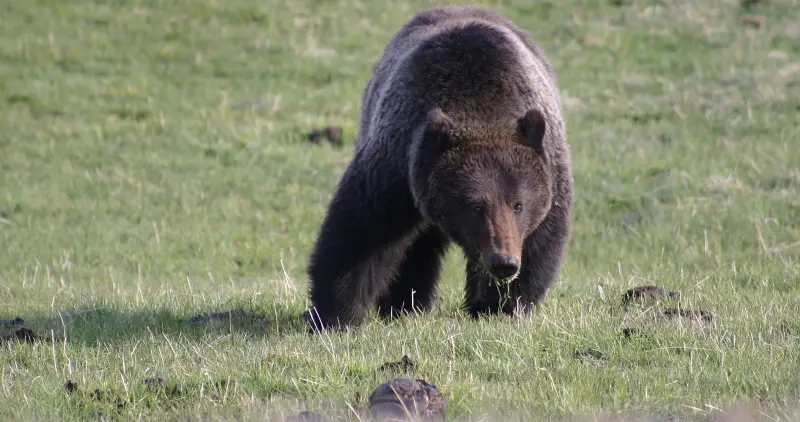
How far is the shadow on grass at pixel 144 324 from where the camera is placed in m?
6.61

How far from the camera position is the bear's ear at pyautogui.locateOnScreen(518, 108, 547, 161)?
241 inches

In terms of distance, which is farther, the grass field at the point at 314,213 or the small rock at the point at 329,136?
the small rock at the point at 329,136

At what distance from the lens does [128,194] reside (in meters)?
12.1

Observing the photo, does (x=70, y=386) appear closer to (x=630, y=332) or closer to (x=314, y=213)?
(x=630, y=332)

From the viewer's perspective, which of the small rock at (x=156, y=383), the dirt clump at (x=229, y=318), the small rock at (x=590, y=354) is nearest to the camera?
the small rock at (x=156, y=383)

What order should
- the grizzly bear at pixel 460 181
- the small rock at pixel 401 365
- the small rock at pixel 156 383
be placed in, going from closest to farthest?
the small rock at pixel 156 383, the small rock at pixel 401 365, the grizzly bear at pixel 460 181

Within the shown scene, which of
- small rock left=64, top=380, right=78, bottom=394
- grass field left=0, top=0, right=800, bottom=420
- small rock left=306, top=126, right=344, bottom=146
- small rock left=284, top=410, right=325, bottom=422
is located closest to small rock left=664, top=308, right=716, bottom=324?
grass field left=0, top=0, right=800, bottom=420

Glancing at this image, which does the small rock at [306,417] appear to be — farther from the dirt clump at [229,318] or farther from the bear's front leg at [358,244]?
the dirt clump at [229,318]

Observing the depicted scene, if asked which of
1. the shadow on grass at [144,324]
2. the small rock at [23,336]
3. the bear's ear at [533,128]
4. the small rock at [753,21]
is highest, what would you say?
the bear's ear at [533,128]

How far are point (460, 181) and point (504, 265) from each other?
24.3 inches

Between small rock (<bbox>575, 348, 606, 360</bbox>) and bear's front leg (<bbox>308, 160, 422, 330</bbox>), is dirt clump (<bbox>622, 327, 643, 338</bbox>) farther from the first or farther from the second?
bear's front leg (<bbox>308, 160, 422, 330</bbox>)

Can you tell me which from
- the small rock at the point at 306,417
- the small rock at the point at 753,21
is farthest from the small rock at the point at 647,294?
the small rock at the point at 753,21

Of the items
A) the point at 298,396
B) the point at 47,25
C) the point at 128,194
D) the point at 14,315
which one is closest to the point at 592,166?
the point at 128,194

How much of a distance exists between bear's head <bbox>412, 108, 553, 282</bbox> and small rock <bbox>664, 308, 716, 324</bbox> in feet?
3.32
